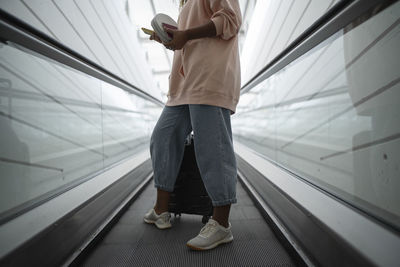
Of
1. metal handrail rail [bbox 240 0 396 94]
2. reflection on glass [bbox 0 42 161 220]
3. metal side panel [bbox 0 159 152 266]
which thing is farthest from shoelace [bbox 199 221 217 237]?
metal handrail rail [bbox 240 0 396 94]

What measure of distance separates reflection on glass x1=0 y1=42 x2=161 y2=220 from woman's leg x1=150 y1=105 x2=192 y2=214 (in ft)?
1.84

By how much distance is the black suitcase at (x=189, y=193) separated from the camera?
1.43m

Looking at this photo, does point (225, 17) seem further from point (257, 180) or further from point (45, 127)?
point (257, 180)

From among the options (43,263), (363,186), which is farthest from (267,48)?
(43,263)

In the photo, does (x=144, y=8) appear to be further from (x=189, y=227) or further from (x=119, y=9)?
(x=189, y=227)

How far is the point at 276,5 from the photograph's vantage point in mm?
3260

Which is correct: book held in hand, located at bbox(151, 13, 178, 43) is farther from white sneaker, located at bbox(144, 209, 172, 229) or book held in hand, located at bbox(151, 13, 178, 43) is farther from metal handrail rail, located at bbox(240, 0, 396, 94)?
white sneaker, located at bbox(144, 209, 172, 229)

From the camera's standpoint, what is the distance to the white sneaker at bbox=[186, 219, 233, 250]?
114 cm

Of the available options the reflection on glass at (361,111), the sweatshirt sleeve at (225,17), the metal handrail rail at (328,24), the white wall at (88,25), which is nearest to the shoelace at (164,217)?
the reflection on glass at (361,111)

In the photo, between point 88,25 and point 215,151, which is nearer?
point 215,151

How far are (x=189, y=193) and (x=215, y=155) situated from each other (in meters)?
0.39

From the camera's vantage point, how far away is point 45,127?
1339mm

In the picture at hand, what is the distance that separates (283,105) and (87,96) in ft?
5.85

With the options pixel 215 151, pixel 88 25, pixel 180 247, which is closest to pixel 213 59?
pixel 215 151
